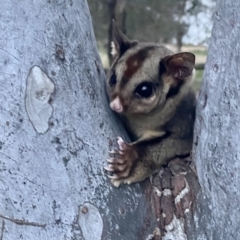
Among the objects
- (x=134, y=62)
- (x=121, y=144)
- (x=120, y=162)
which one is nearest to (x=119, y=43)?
(x=134, y=62)

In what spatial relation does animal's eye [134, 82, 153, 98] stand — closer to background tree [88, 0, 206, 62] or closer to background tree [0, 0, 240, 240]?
background tree [0, 0, 240, 240]

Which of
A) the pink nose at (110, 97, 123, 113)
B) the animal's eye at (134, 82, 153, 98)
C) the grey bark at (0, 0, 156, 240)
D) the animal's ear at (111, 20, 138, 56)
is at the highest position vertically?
the animal's ear at (111, 20, 138, 56)

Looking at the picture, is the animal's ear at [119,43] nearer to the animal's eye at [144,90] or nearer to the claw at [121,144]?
the animal's eye at [144,90]

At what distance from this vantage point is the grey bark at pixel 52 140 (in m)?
2.74

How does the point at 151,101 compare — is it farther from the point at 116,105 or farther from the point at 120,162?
the point at 120,162

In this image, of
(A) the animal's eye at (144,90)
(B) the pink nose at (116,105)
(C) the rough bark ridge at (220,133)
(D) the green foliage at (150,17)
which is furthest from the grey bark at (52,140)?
(D) the green foliage at (150,17)

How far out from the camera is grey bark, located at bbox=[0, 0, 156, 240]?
2744mm

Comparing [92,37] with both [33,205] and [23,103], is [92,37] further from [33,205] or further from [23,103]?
[33,205]

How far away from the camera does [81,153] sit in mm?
2895

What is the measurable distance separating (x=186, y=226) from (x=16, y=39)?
51.1 inches

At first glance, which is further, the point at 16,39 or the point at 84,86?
the point at 84,86

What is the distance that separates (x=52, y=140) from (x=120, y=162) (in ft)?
1.35

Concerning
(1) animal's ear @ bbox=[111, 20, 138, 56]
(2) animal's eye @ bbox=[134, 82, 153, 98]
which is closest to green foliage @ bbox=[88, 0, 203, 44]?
(1) animal's ear @ bbox=[111, 20, 138, 56]

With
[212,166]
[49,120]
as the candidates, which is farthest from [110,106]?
[212,166]
